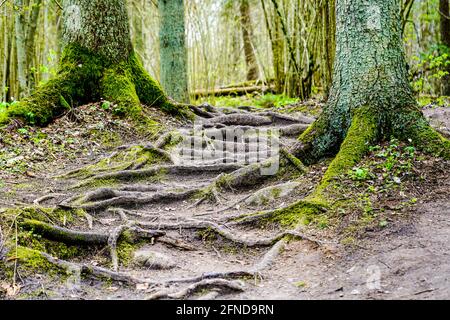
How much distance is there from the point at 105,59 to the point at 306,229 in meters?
5.18

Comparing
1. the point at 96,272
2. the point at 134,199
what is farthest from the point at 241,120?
the point at 96,272

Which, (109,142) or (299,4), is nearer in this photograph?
(109,142)

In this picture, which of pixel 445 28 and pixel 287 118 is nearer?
pixel 287 118

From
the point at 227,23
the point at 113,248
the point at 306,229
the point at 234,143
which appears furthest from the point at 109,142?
the point at 227,23

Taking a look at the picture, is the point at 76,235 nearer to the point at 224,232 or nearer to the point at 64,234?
the point at 64,234

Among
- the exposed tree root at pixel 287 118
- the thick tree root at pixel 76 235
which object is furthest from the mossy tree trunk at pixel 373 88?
the exposed tree root at pixel 287 118

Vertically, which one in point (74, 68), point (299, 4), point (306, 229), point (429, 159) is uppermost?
point (299, 4)

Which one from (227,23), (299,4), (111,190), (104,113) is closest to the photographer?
(111,190)

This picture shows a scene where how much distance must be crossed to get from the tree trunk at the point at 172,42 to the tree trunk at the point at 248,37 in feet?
19.4

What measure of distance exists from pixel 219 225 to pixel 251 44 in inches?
408

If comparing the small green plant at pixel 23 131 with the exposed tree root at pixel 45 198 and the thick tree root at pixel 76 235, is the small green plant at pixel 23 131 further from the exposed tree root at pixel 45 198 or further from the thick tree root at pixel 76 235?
the thick tree root at pixel 76 235

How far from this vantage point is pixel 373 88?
17.6 feet
